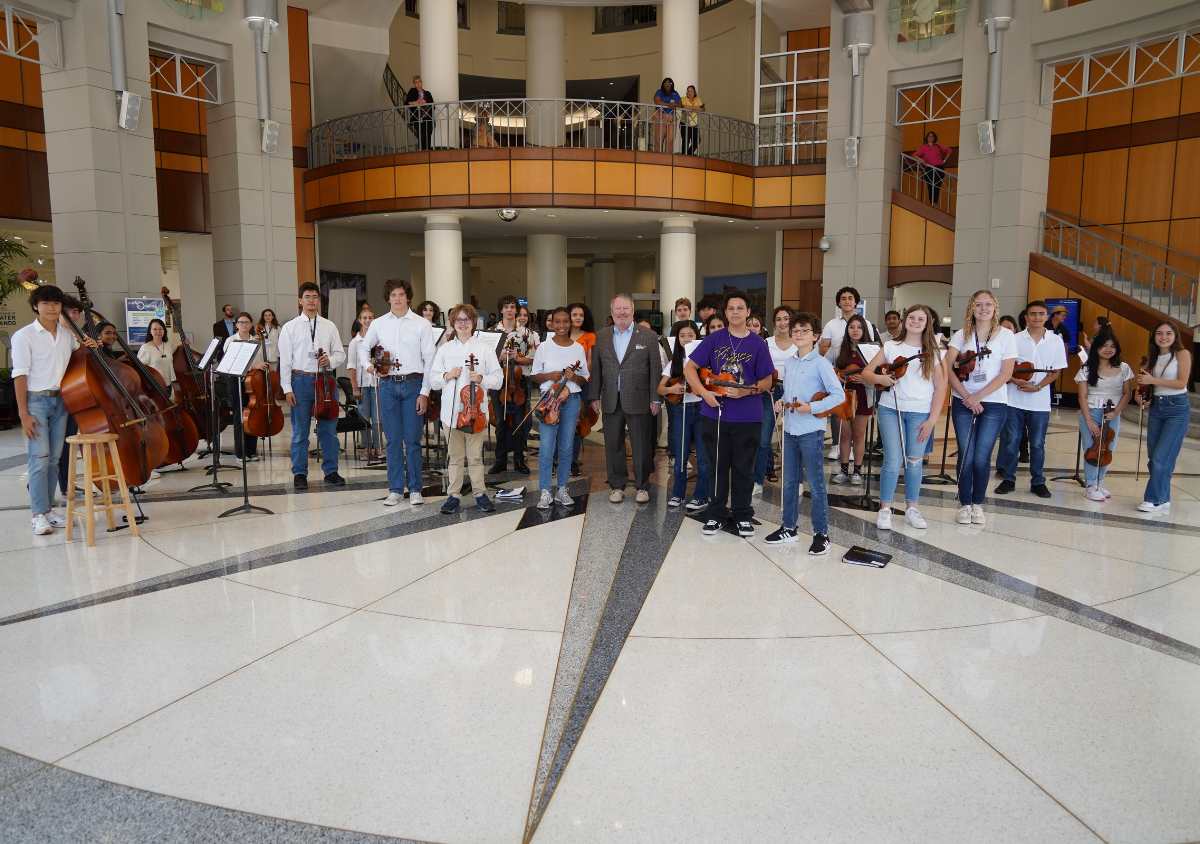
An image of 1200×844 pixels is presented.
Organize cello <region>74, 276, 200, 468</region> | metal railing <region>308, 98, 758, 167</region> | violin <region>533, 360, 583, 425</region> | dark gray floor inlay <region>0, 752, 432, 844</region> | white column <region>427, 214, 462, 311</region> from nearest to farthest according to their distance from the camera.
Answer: dark gray floor inlay <region>0, 752, 432, 844</region> → cello <region>74, 276, 200, 468</region> → violin <region>533, 360, 583, 425</region> → metal railing <region>308, 98, 758, 167</region> → white column <region>427, 214, 462, 311</region>

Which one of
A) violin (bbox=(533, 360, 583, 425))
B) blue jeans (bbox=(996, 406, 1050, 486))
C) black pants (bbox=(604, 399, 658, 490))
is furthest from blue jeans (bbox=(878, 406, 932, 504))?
violin (bbox=(533, 360, 583, 425))

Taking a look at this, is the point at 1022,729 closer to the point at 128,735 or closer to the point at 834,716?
the point at 834,716

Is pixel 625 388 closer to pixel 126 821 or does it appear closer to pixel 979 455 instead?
pixel 979 455

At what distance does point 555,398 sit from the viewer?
661 centimetres

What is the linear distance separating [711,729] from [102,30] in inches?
519

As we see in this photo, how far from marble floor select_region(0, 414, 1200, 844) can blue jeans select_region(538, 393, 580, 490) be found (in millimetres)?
908

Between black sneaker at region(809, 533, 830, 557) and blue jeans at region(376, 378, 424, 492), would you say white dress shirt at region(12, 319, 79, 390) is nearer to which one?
blue jeans at region(376, 378, 424, 492)

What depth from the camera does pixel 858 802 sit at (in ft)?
8.83

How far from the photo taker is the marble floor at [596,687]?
266 centimetres

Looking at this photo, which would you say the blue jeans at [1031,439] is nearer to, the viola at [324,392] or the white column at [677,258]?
the viola at [324,392]

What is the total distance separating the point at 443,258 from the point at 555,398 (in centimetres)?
1191

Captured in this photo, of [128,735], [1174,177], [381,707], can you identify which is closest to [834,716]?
[381,707]

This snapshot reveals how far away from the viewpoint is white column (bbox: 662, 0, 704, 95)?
694 inches

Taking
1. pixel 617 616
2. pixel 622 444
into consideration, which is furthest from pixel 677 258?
pixel 617 616
